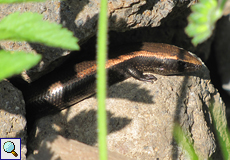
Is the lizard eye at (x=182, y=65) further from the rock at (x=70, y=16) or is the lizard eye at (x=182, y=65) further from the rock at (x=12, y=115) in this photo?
the rock at (x=12, y=115)

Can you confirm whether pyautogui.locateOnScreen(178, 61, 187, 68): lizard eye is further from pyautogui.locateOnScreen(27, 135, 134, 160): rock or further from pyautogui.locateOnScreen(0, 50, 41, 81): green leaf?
pyautogui.locateOnScreen(0, 50, 41, 81): green leaf

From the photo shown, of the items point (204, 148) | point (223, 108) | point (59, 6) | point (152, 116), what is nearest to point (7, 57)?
point (59, 6)

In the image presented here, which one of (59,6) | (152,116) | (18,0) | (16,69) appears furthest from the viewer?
(152,116)

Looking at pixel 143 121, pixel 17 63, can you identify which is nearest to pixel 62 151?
pixel 143 121

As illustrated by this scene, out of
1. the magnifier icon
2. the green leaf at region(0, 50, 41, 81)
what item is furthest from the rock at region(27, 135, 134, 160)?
the green leaf at region(0, 50, 41, 81)

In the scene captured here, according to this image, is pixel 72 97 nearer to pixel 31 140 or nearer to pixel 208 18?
pixel 31 140

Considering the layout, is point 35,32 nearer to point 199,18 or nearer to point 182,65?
point 199,18
